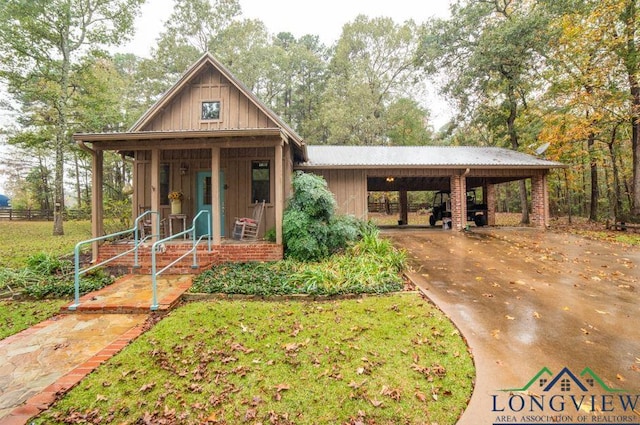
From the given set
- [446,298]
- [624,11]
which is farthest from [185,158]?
[624,11]

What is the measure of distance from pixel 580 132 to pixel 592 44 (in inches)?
140

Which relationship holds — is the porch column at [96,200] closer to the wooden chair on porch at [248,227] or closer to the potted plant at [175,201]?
the potted plant at [175,201]

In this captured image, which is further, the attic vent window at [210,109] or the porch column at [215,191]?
the attic vent window at [210,109]

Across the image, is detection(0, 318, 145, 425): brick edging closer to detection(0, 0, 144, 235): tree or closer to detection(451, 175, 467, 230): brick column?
detection(451, 175, 467, 230): brick column

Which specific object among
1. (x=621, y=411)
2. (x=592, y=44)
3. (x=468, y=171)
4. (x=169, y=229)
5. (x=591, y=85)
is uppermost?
(x=592, y=44)

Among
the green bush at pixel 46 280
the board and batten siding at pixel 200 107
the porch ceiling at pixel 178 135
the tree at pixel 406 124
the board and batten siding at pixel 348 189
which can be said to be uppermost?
the tree at pixel 406 124

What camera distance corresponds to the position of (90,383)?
2.68 m

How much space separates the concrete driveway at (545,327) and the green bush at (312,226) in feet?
6.51

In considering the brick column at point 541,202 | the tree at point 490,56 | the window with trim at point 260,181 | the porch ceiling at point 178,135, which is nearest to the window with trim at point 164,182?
the porch ceiling at point 178,135

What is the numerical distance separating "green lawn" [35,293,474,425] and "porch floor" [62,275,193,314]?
2.70 ft

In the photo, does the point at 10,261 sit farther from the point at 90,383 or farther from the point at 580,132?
the point at 580,132

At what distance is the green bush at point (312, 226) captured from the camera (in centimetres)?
678

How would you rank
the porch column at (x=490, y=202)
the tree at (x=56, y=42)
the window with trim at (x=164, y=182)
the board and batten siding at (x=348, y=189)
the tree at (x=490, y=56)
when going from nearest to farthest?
the window with trim at (x=164, y=182) < the board and batten siding at (x=348, y=189) < the tree at (x=56, y=42) < the tree at (x=490, y=56) < the porch column at (x=490, y=202)
